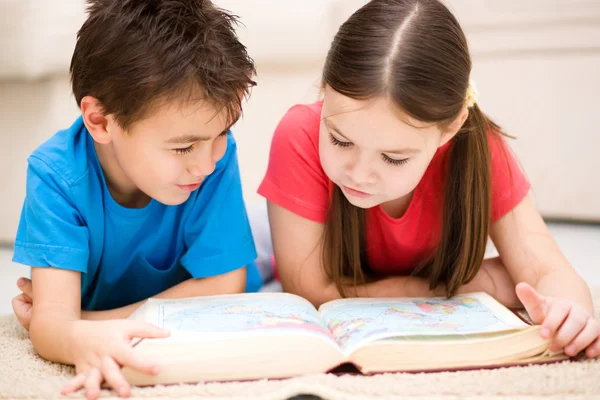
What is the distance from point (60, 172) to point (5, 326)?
0.83 feet

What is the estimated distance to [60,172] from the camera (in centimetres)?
96

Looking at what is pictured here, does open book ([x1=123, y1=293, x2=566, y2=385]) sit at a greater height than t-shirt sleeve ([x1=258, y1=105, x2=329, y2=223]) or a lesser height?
lesser

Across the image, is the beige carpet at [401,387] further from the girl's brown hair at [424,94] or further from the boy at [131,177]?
the girl's brown hair at [424,94]

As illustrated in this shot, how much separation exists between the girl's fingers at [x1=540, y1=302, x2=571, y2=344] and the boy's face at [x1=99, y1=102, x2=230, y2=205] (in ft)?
1.45

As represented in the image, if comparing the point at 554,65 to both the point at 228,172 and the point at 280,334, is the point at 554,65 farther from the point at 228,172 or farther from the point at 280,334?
the point at 280,334

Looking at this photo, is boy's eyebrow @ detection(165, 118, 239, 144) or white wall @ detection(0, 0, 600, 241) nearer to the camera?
boy's eyebrow @ detection(165, 118, 239, 144)

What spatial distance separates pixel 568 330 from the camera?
82cm

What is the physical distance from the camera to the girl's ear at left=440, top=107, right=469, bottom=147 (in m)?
0.94

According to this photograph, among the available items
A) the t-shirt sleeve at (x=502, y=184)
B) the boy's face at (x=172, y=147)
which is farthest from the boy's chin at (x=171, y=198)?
the t-shirt sleeve at (x=502, y=184)

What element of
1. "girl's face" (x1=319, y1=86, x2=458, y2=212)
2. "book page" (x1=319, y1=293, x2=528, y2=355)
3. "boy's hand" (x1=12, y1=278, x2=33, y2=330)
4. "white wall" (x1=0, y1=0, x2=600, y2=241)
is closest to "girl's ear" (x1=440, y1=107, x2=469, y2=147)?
"girl's face" (x1=319, y1=86, x2=458, y2=212)

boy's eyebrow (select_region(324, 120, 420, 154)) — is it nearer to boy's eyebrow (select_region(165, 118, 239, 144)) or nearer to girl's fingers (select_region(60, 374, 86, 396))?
boy's eyebrow (select_region(165, 118, 239, 144))

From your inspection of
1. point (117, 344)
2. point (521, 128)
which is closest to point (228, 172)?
point (117, 344)

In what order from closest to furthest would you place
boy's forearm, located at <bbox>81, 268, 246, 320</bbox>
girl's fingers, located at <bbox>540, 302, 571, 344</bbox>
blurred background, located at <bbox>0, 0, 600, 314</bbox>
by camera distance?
girl's fingers, located at <bbox>540, 302, 571, 344</bbox>, boy's forearm, located at <bbox>81, 268, 246, 320</bbox>, blurred background, located at <bbox>0, 0, 600, 314</bbox>

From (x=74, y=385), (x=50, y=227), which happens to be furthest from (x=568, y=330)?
(x=50, y=227)
